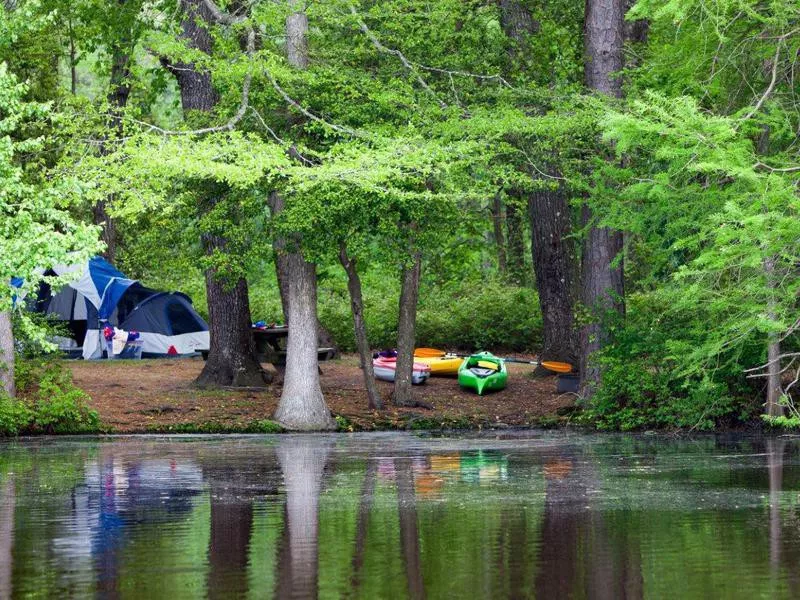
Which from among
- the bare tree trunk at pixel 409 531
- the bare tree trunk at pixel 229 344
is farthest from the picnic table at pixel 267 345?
the bare tree trunk at pixel 409 531

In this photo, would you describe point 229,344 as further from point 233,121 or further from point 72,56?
point 72,56

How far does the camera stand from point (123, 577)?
9.48 m

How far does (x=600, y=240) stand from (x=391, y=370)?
676 centimetres

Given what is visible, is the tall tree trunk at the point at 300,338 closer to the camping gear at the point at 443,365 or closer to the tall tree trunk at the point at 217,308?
A: the tall tree trunk at the point at 217,308

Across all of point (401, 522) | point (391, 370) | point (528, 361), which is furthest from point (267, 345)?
point (401, 522)

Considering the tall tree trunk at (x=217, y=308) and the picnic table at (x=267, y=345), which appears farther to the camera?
the picnic table at (x=267, y=345)

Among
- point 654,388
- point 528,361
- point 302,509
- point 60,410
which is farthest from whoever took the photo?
point 528,361

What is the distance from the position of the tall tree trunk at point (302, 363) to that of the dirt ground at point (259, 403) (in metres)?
0.47

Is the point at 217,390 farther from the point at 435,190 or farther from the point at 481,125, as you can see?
the point at 481,125

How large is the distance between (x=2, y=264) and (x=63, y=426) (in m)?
8.01

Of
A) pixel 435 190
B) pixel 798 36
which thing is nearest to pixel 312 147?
pixel 435 190

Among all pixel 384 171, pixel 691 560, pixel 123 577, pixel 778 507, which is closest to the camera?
pixel 123 577

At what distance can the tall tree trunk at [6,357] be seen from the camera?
2377cm

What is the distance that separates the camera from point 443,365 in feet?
104
